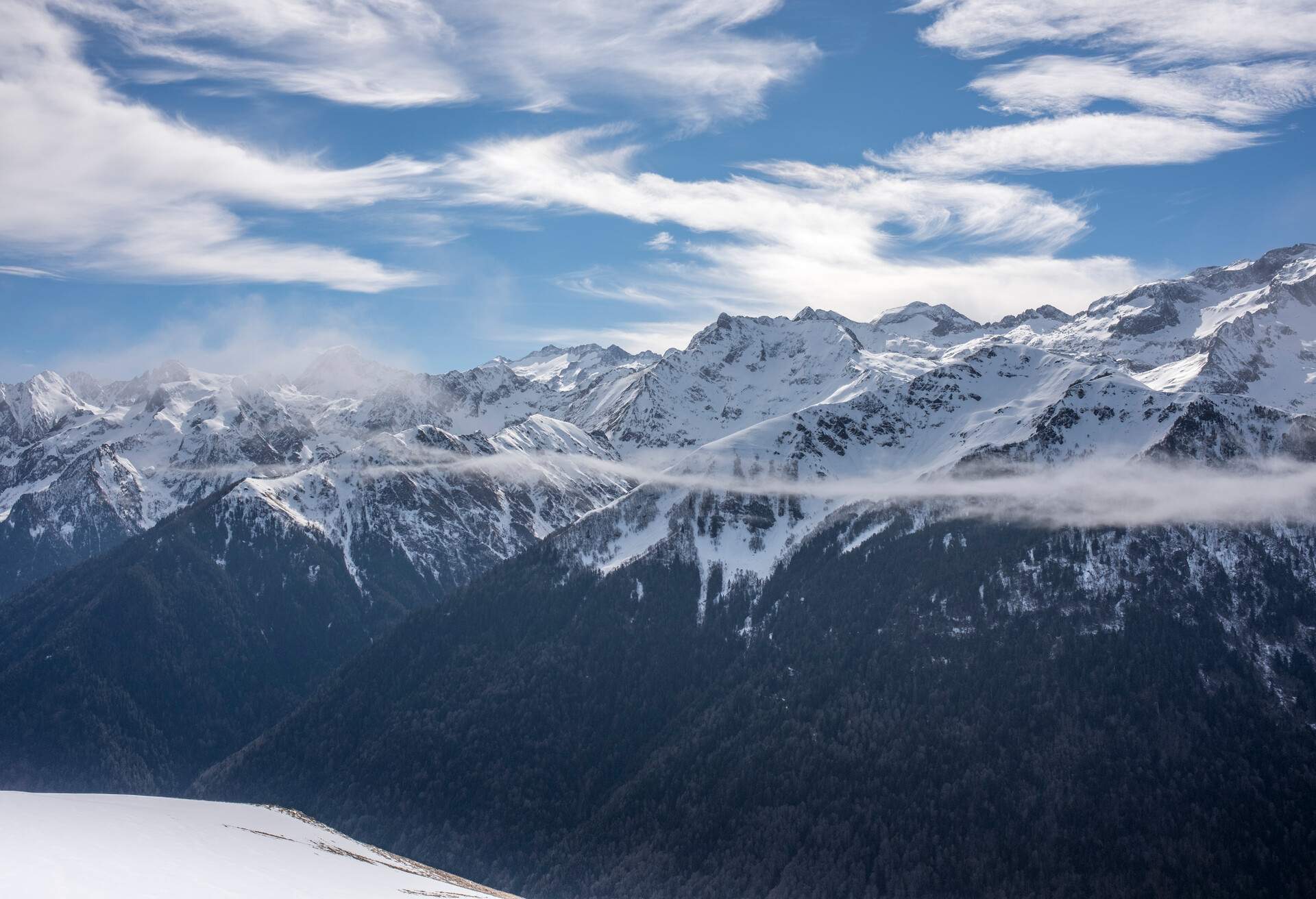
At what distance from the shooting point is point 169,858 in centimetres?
6334

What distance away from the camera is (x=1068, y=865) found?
194750 mm

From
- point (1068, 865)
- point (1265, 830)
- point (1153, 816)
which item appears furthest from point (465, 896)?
point (1265, 830)

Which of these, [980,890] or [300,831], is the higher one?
[300,831]

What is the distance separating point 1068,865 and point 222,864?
7150 inches

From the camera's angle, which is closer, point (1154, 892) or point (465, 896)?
point (465, 896)

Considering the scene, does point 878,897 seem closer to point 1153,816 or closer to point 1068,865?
point 1068,865

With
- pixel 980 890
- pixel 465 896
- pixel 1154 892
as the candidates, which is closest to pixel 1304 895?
pixel 1154 892

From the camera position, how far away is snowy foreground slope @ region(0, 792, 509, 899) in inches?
2028

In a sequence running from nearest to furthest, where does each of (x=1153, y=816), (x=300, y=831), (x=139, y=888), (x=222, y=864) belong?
(x=139, y=888) < (x=222, y=864) < (x=300, y=831) < (x=1153, y=816)

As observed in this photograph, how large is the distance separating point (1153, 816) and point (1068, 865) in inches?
873

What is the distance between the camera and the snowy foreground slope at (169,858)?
169 ft

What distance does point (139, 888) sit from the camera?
170 feet

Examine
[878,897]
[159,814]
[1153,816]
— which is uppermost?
[159,814]

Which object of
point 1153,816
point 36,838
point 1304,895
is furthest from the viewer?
point 1153,816
